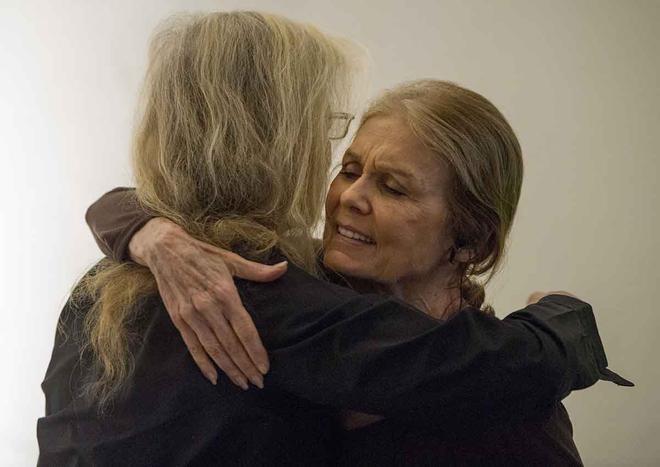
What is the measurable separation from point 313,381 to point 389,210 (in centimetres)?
41

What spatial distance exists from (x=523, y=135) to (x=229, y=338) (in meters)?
1.66

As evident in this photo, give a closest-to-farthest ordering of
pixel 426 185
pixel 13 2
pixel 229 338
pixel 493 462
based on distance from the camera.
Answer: pixel 229 338
pixel 493 462
pixel 426 185
pixel 13 2

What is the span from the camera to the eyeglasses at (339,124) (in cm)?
133

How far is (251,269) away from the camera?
1.07 metres

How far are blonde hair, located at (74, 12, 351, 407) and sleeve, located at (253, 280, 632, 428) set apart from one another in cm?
16

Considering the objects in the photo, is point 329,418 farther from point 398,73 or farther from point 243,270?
point 398,73

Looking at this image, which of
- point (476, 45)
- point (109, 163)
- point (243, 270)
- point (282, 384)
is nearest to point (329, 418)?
point (282, 384)

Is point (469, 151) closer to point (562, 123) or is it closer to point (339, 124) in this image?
point (339, 124)

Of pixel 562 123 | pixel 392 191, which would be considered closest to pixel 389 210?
pixel 392 191

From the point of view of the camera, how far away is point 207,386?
106 cm

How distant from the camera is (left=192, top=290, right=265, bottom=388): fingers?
103cm

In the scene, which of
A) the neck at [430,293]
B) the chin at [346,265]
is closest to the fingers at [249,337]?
the chin at [346,265]

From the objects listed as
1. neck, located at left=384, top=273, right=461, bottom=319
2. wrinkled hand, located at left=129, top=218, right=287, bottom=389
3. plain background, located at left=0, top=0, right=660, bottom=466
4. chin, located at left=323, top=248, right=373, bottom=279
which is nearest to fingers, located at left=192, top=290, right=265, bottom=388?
wrinkled hand, located at left=129, top=218, right=287, bottom=389

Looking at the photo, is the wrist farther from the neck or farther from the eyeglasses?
the neck
